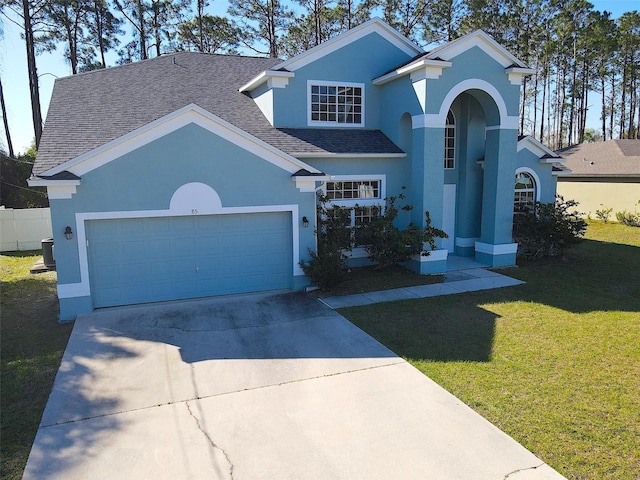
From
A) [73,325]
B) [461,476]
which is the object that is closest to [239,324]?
[73,325]

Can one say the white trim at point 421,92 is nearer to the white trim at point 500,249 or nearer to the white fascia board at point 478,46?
the white fascia board at point 478,46

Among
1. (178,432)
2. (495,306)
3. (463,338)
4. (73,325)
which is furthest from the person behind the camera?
(495,306)

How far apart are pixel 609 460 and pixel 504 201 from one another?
10.3m

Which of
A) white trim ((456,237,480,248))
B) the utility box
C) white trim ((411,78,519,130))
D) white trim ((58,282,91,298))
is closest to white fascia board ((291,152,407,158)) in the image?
white trim ((411,78,519,130))

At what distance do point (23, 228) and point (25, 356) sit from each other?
12810 millimetres

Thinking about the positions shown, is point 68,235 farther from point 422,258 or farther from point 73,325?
point 422,258

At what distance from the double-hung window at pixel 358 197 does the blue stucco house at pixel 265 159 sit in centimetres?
5

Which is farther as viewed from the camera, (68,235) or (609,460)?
(68,235)

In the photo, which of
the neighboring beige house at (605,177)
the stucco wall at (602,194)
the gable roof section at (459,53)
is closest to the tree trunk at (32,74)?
the gable roof section at (459,53)

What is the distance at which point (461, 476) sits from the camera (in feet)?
15.8

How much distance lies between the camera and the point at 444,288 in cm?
1211

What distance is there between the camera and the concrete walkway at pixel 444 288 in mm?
11070

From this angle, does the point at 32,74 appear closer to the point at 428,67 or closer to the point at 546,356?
the point at 428,67

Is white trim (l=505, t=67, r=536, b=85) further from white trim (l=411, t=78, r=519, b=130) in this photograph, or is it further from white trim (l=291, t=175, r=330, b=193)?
white trim (l=291, t=175, r=330, b=193)
